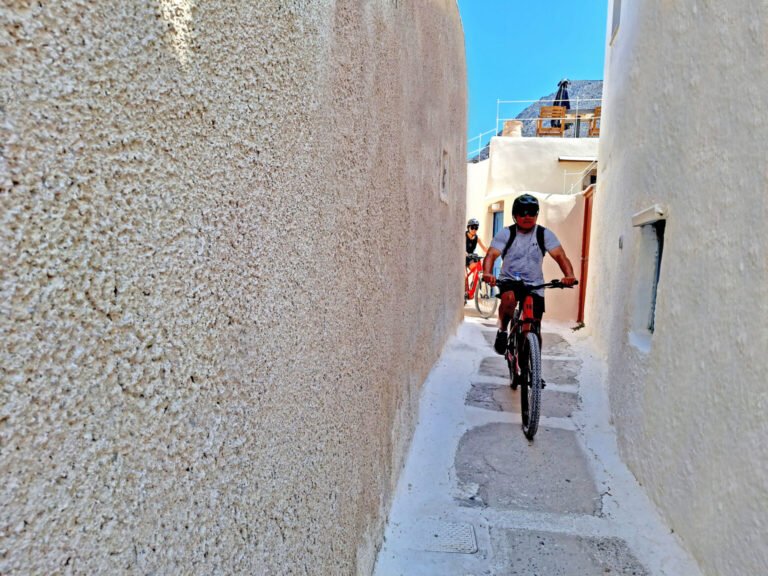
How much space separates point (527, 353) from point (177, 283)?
3.44m

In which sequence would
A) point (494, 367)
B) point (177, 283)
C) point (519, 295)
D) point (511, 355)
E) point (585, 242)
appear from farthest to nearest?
point (585, 242) → point (494, 367) → point (511, 355) → point (519, 295) → point (177, 283)

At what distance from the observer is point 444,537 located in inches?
101

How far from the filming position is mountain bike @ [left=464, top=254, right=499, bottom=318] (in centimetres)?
980

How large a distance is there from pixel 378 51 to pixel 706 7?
174 cm

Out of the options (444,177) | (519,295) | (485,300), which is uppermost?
(444,177)

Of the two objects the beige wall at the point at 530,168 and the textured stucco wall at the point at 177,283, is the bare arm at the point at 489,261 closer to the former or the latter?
the textured stucco wall at the point at 177,283

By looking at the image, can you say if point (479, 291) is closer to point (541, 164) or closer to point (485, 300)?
point (485, 300)

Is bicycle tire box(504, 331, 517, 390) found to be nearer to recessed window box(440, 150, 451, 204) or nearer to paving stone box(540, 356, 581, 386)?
paving stone box(540, 356, 581, 386)

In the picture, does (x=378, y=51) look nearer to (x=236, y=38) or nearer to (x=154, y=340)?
(x=236, y=38)

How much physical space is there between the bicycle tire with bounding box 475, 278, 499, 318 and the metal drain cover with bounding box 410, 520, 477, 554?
23.7ft

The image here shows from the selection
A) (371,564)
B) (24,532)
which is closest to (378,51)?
(24,532)

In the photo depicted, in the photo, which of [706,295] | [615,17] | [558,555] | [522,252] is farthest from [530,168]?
[558,555]

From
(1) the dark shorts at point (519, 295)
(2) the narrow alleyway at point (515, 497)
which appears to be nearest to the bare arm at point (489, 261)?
(1) the dark shorts at point (519, 295)

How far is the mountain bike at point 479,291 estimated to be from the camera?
386 inches
